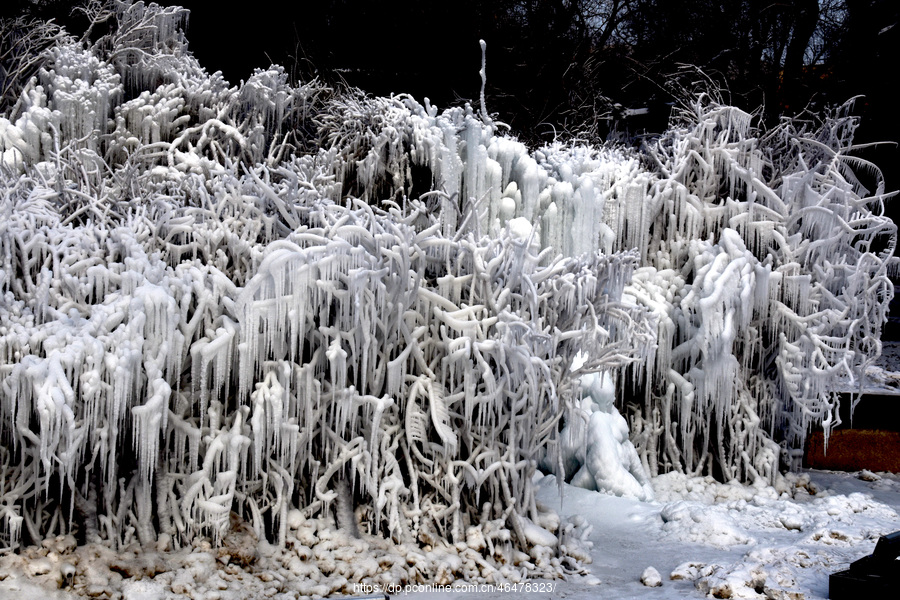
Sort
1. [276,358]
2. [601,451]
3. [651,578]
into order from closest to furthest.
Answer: [276,358] < [651,578] < [601,451]

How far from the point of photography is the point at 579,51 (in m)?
15.4

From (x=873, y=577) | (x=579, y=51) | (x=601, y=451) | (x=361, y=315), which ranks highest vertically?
(x=579, y=51)

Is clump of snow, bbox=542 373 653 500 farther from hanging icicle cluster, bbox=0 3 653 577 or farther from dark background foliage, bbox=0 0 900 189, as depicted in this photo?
dark background foliage, bbox=0 0 900 189

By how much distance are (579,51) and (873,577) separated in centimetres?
1109

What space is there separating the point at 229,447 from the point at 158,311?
1141 mm

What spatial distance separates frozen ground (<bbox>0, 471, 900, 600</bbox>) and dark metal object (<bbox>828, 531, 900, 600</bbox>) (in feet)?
0.76

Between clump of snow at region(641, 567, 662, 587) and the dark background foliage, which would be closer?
clump of snow at region(641, 567, 662, 587)

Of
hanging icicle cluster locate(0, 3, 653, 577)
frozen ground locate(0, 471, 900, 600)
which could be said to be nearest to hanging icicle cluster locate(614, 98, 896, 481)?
frozen ground locate(0, 471, 900, 600)

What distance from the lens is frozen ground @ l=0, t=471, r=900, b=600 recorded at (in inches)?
243

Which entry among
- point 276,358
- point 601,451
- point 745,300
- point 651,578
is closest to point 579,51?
point 745,300

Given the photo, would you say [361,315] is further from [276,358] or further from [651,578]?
[651,578]

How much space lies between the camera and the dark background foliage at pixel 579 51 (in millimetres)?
13648

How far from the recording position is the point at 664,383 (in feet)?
32.3

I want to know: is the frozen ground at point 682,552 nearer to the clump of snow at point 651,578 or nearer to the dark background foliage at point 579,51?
the clump of snow at point 651,578
